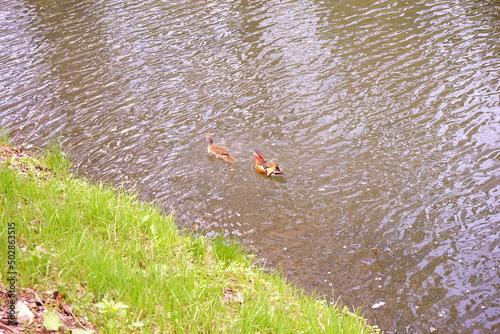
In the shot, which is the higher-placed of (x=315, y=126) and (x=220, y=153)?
(x=220, y=153)

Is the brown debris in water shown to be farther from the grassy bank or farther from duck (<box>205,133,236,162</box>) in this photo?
duck (<box>205,133,236,162</box>)

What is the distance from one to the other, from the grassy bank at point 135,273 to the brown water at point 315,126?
3.67 ft

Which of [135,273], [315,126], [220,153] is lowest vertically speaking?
[315,126]

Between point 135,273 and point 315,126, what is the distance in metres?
6.19

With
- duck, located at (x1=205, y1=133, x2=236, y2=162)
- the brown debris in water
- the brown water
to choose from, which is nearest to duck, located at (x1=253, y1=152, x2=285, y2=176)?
the brown water

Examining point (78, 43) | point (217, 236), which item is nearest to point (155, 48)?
point (78, 43)

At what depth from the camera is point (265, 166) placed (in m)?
9.38

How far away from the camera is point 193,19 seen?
1795 cm

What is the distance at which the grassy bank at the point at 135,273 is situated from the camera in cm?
486

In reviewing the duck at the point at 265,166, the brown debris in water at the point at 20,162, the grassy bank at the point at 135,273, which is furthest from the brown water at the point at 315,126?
the brown debris in water at the point at 20,162

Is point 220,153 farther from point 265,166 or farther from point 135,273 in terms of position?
point 135,273

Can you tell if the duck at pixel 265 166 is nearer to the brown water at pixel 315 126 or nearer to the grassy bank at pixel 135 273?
the brown water at pixel 315 126

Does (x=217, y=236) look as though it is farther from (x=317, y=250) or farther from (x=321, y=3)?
(x=321, y=3)

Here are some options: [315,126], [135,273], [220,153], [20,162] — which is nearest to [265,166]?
[220,153]
